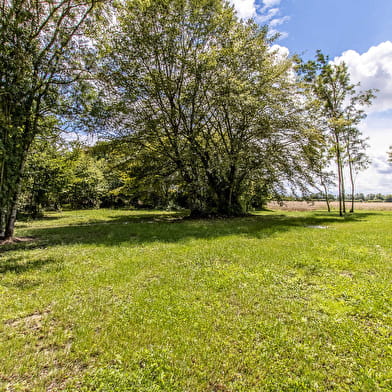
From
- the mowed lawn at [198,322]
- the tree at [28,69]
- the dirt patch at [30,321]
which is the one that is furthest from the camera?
the tree at [28,69]

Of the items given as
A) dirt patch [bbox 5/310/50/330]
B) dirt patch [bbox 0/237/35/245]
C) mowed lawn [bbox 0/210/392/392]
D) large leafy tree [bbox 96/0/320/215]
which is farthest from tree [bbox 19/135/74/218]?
dirt patch [bbox 5/310/50/330]

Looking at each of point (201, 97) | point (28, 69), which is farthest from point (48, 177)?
point (201, 97)

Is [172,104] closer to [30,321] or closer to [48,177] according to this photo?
[48,177]

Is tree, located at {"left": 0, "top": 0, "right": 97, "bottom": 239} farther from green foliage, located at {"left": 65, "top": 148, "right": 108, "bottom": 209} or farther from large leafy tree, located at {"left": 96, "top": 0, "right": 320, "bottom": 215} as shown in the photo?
green foliage, located at {"left": 65, "top": 148, "right": 108, "bottom": 209}

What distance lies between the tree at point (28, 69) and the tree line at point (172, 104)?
0.21ft

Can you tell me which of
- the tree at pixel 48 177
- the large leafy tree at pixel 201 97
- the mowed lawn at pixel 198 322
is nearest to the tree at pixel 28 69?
the large leafy tree at pixel 201 97

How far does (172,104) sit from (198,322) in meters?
14.2

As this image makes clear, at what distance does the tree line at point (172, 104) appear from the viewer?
927 centimetres

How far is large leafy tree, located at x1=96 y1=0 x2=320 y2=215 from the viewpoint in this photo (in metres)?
13.2

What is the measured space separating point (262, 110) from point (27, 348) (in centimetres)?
1607

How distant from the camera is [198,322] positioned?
337 centimetres

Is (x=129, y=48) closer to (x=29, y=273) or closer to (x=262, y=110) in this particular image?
(x=262, y=110)

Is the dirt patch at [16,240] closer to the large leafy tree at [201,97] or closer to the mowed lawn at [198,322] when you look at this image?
the mowed lawn at [198,322]

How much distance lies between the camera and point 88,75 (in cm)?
986
